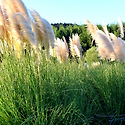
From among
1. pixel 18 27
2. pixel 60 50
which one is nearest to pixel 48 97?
pixel 18 27

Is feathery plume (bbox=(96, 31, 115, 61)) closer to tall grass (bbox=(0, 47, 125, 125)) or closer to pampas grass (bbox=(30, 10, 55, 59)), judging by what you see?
tall grass (bbox=(0, 47, 125, 125))

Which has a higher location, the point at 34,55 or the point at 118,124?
the point at 34,55

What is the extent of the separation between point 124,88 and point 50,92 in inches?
41.4

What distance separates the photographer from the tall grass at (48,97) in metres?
1.72

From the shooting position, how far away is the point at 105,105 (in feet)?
7.37

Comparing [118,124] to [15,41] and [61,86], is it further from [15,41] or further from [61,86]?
[15,41]

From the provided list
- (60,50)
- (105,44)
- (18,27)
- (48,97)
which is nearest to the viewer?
(48,97)

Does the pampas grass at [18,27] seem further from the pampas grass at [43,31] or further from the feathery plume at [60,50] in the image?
the feathery plume at [60,50]

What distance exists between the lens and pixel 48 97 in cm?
177

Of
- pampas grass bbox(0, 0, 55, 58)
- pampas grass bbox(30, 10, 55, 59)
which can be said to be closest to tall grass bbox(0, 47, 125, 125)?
pampas grass bbox(0, 0, 55, 58)

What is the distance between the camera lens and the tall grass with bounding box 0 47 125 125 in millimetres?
1725

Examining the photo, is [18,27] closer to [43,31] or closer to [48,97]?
[43,31]

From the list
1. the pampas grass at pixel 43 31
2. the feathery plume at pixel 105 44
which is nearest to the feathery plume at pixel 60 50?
the pampas grass at pixel 43 31

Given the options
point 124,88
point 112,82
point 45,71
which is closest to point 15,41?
point 45,71
